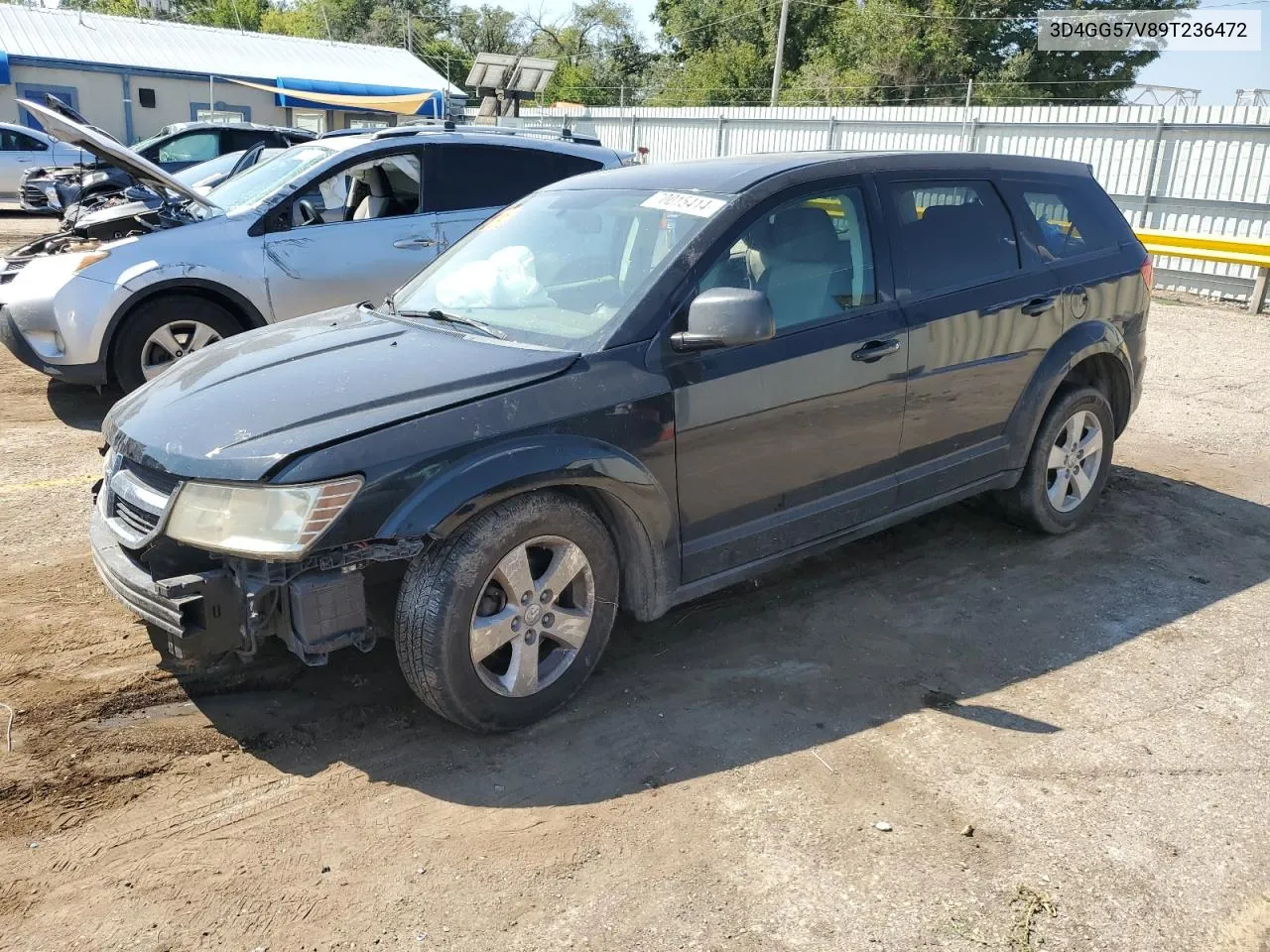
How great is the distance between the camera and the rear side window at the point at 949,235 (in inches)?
173

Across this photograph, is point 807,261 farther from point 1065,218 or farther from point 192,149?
point 192,149

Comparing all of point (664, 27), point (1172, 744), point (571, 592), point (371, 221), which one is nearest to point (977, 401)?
point (1172, 744)

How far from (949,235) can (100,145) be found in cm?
506

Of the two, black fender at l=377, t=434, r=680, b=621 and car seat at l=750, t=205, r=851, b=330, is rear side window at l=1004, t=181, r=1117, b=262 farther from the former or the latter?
black fender at l=377, t=434, r=680, b=621

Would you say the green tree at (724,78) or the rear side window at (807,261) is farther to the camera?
the green tree at (724,78)

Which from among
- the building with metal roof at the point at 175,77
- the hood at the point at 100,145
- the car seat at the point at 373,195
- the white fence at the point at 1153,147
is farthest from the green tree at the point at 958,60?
the hood at the point at 100,145

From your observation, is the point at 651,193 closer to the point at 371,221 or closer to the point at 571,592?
the point at 571,592

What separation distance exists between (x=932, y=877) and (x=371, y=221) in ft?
19.7

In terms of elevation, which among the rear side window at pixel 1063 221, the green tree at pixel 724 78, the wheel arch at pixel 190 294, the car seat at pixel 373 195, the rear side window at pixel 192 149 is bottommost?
the wheel arch at pixel 190 294

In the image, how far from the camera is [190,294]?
6.88m

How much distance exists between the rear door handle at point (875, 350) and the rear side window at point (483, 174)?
13.4ft

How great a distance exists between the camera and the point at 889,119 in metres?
18.5

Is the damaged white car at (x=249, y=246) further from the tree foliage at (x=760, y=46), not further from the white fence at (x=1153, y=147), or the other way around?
the tree foliage at (x=760, y=46)

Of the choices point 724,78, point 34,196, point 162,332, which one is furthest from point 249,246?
point 724,78
